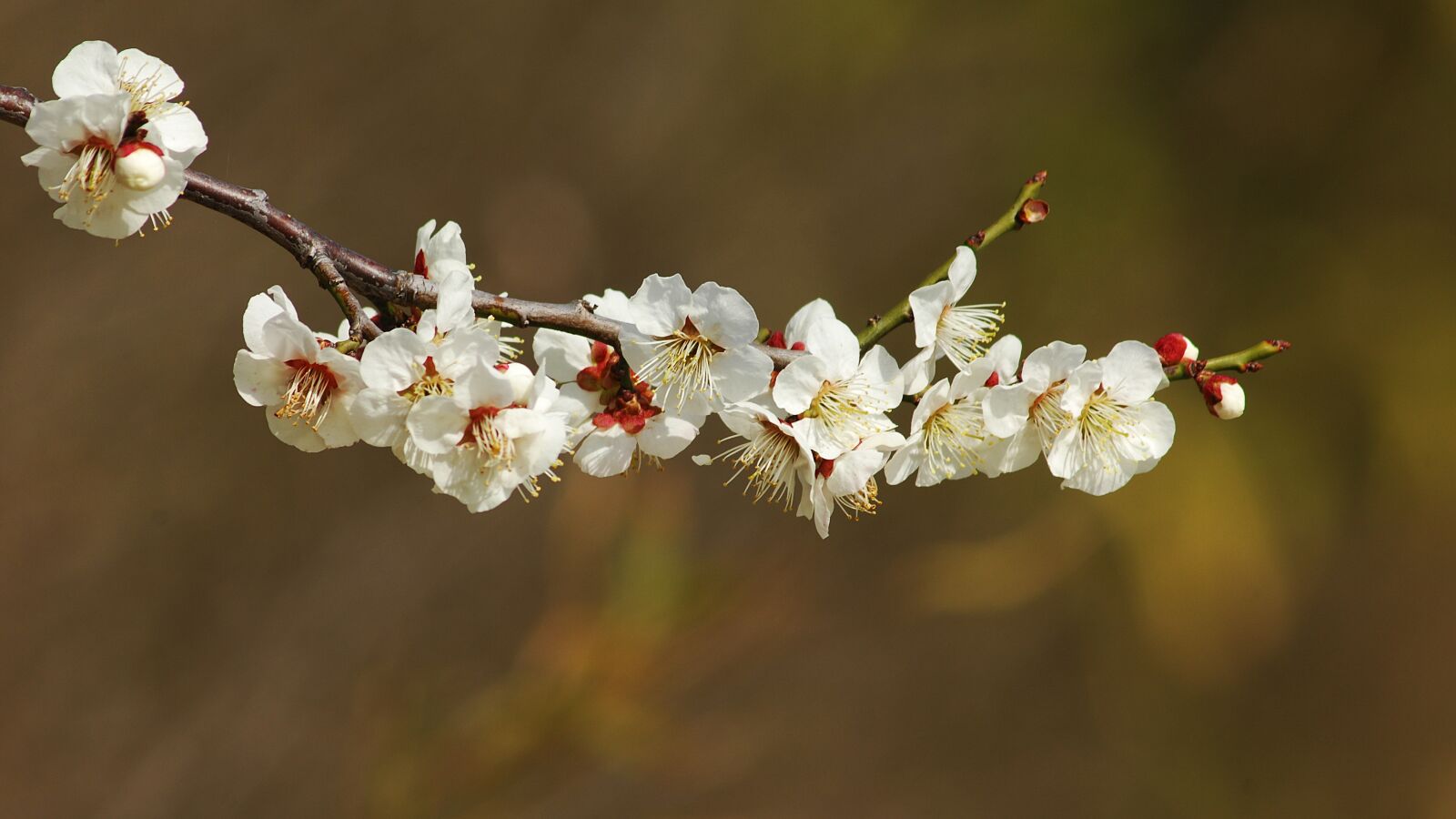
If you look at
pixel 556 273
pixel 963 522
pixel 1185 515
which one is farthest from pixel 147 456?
pixel 1185 515

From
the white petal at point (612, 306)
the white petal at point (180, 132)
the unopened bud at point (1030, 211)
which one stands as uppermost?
the white petal at point (180, 132)

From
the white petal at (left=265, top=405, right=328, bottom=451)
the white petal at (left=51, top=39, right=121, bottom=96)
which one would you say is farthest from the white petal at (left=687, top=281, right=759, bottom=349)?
the white petal at (left=51, top=39, right=121, bottom=96)

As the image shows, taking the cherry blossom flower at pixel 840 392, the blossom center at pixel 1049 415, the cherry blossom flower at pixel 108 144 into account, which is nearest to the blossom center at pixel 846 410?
the cherry blossom flower at pixel 840 392

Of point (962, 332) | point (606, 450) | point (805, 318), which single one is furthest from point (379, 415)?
point (962, 332)

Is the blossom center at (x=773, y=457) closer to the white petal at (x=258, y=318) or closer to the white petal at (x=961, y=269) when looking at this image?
the white petal at (x=961, y=269)

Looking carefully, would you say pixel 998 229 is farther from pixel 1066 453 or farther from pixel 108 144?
pixel 108 144

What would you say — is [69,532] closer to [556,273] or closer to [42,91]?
[42,91]
